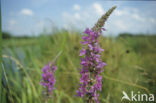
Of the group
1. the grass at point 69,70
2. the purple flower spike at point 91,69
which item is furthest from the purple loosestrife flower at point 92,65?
the grass at point 69,70

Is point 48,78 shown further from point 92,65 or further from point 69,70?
point 69,70

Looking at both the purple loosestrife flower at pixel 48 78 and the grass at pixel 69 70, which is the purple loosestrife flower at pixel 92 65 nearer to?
the purple loosestrife flower at pixel 48 78

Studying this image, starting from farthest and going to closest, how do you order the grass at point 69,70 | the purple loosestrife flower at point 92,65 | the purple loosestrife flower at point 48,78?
the grass at point 69,70, the purple loosestrife flower at point 48,78, the purple loosestrife flower at point 92,65

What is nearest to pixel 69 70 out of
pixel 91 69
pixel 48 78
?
pixel 48 78

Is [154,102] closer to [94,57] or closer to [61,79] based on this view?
[94,57]

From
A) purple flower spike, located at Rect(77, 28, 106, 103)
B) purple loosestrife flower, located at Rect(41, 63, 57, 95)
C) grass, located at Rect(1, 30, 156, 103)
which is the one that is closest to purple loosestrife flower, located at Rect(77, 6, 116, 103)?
purple flower spike, located at Rect(77, 28, 106, 103)

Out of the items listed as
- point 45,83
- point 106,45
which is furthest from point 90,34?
point 106,45
